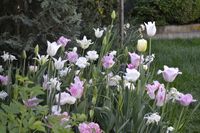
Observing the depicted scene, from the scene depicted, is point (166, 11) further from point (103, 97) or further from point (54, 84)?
point (54, 84)

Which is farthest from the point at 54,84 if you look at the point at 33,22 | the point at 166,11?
the point at 166,11

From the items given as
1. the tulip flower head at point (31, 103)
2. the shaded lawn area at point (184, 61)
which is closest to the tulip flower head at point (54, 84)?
the tulip flower head at point (31, 103)

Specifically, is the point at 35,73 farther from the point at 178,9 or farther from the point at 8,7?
the point at 178,9

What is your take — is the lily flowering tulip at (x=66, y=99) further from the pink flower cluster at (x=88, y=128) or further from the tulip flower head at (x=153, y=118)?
the tulip flower head at (x=153, y=118)

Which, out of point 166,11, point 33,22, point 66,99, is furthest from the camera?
point 166,11

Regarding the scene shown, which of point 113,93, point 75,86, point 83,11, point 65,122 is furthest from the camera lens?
point 83,11

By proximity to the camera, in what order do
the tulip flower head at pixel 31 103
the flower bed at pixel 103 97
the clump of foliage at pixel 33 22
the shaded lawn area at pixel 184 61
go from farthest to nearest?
the shaded lawn area at pixel 184 61 → the clump of foliage at pixel 33 22 → the flower bed at pixel 103 97 → the tulip flower head at pixel 31 103

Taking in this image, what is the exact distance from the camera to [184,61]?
6.34m

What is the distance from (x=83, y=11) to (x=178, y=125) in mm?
2849

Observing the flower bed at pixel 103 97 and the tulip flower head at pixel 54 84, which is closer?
the flower bed at pixel 103 97

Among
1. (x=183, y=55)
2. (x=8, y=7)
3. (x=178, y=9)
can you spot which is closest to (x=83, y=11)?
(x=8, y=7)

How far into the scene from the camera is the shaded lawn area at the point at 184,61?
499 cm

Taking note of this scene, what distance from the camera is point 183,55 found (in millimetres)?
6715

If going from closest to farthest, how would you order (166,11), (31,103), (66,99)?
(31,103)
(66,99)
(166,11)
